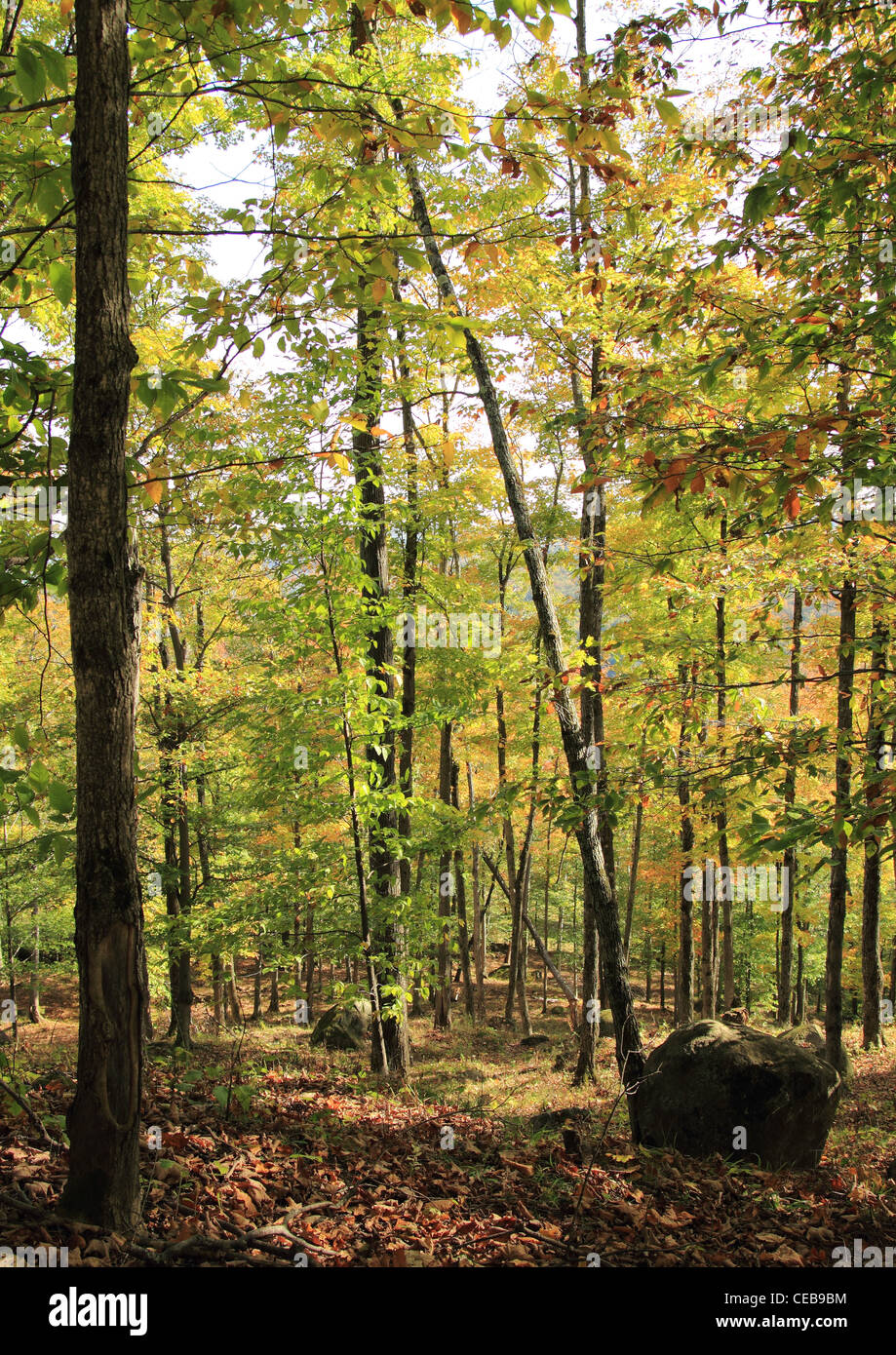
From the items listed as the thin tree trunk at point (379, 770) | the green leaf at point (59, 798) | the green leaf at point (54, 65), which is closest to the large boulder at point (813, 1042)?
the thin tree trunk at point (379, 770)

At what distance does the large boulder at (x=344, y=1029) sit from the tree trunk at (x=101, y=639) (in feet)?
40.9

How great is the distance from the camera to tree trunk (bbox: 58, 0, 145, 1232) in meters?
2.57

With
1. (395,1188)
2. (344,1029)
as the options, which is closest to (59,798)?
(395,1188)

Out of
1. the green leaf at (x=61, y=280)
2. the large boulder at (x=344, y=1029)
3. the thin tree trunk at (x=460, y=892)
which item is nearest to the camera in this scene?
the green leaf at (x=61, y=280)

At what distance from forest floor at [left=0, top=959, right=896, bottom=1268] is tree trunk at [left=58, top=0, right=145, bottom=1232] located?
1.32 feet

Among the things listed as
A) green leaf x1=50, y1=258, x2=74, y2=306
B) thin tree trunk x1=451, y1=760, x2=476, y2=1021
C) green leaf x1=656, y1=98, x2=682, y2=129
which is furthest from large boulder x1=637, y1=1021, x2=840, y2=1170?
thin tree trunk x1=451, y1=760, x2=476, y2=1021

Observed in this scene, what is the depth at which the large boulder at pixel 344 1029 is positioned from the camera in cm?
1466

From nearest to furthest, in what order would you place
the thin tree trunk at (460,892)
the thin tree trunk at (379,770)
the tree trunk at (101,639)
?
the tree trunk at (101,639), the thin tree trunk at (379,770), the thin tree trunk at (460,892)

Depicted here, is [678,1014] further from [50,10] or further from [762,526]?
[50,10]

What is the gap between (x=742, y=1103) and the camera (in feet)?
20.0

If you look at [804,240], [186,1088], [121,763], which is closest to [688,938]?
[186,1088]

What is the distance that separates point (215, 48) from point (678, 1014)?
18.4 m

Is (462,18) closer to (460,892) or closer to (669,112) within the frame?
(669,112)

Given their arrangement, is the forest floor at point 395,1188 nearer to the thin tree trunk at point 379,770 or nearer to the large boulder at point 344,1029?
the thin tree trunk at point 379,770
